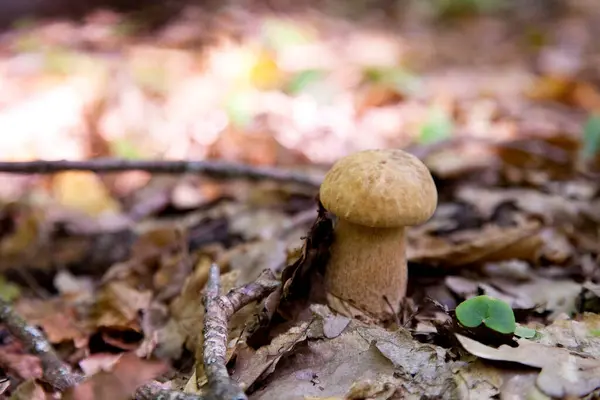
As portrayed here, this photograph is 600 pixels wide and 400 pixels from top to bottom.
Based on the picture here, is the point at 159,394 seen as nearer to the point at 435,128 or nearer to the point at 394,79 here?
the point at 435,128

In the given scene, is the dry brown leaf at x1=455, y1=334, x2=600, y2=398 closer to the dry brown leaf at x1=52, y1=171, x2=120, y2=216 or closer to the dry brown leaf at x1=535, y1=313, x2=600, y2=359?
the dry brown leaf at x1=535, y1=313, x2=600, y2=359

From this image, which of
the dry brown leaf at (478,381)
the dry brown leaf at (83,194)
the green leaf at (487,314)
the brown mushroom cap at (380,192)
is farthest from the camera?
the dry brown leaf at (83,194)

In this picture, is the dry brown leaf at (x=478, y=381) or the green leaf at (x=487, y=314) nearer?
the dry brown leaf at (x=478, y=381)

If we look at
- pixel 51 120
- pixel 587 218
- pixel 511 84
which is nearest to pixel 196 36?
pixel 51 120

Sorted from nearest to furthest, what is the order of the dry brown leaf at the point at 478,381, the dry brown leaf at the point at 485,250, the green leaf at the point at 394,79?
1. the dry brown leaf at the point at 478,381
2. the dry brown leaf at the point at 485,250
3. the green leaf at the point at 394,79

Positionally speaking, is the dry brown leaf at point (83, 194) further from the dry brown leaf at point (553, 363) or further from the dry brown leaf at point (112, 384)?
the dry brown leaf at point (553, 363)

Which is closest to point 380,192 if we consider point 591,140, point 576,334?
point 576,334

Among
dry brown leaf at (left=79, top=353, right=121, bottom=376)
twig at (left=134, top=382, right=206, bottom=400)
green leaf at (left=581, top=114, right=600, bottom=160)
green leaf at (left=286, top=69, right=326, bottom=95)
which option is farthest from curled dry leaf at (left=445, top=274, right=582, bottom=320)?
green leaf at (left=286, top=69, right=326, bottom=95)

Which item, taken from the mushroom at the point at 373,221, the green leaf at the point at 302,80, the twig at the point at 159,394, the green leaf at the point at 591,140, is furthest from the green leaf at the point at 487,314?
the green leaf at the point at 302,80
